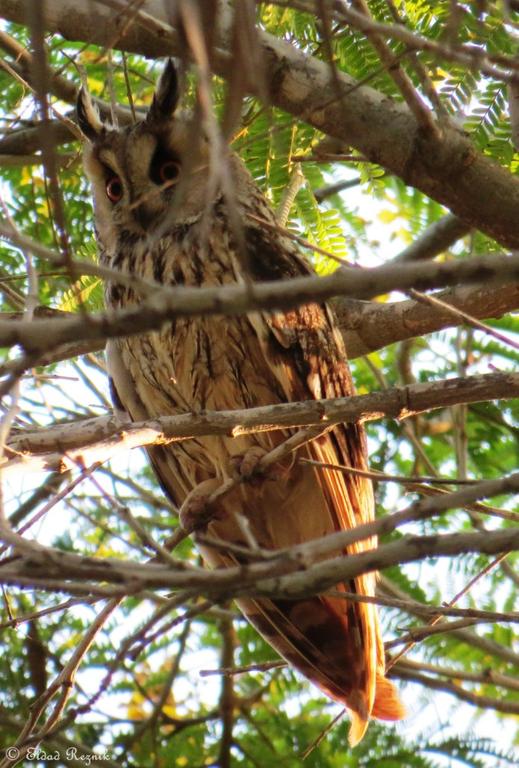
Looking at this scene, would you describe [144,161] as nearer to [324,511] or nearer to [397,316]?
[397,316]

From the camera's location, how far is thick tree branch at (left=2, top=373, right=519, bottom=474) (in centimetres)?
238

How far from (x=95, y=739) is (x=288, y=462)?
1.62 meters

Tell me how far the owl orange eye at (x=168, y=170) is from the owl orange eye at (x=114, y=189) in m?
0.19

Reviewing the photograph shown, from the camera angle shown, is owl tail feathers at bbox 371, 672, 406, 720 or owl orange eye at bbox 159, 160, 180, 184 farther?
owl orange eye at bbox 159, 160, 180, 184

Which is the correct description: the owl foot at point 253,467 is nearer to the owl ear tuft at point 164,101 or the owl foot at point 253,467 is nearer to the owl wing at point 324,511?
the owl wing at point 324,511

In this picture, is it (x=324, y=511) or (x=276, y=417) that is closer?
(x=276, y=417)

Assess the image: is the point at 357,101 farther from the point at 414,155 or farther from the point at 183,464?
the point at 183,464

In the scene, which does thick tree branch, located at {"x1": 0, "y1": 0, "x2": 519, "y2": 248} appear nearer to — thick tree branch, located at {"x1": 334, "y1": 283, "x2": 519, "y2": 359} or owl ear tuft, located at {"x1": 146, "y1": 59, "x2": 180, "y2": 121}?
thick tree branch, located at {"x1": 334, "y1": 283, "x2": 519, "y2": 359}

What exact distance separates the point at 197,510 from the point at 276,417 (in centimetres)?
106

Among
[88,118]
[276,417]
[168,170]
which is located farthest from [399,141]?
[88,118]

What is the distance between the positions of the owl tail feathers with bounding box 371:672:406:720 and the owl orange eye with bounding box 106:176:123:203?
213 cm

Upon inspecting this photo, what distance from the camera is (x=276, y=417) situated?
2451 mm

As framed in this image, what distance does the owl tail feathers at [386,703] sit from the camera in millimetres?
3402

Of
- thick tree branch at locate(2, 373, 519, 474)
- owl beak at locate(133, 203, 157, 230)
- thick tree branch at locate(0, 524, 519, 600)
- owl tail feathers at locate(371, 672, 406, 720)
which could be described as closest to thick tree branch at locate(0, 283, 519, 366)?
owl beak at locate(133, 203, 157, 230)
